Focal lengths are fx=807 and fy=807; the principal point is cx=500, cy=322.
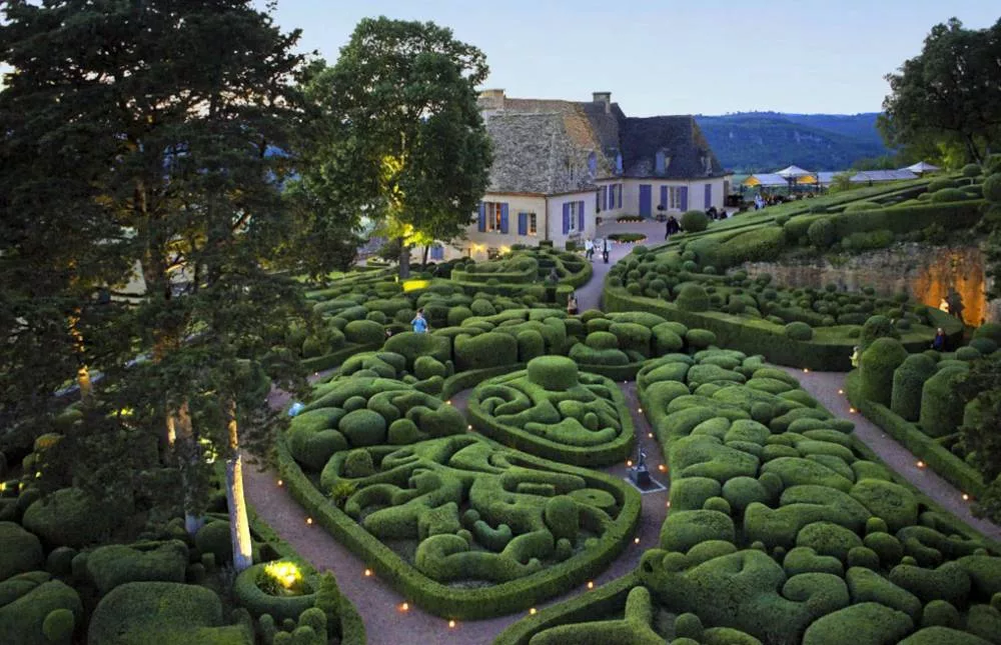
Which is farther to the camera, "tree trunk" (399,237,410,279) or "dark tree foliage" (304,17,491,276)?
"tree trunk" (399,237,410,279)

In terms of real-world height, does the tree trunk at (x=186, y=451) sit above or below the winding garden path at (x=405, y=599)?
above

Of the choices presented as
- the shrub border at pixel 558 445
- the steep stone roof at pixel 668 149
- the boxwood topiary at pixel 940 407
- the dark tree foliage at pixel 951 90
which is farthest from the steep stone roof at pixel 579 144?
the boxwood topiary at pixel 940 407

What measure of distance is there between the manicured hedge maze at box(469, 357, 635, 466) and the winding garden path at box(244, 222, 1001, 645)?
2.65ft

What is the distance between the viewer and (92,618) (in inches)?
561

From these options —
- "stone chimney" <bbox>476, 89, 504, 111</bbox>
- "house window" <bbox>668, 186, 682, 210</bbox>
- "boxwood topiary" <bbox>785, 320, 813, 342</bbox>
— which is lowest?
"boxwood topiary" <bbox>785, 320, 813, 342</bbox>

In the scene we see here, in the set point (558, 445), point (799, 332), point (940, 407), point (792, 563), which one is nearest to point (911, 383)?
point (940, 407)

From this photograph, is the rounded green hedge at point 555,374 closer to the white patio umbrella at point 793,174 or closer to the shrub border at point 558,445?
the shrub border at point 558,445

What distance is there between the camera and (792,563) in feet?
51.1

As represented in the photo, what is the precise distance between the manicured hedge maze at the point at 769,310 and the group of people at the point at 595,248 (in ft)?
28.7

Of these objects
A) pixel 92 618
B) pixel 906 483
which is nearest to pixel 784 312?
pixel 906 483

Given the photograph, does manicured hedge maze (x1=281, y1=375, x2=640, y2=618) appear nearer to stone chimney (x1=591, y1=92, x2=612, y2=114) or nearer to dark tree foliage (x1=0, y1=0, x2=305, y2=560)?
dark tree foliage (x1=0, y1=0, x2=305, y2=560)

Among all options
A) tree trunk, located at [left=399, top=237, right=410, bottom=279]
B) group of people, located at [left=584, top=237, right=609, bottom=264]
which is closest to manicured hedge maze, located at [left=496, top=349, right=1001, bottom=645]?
tree trunk, located at [left=399, top=237, right=410, bottom=279]

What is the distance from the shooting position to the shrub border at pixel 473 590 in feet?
52.6

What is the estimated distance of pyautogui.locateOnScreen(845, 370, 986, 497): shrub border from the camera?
2044cm
